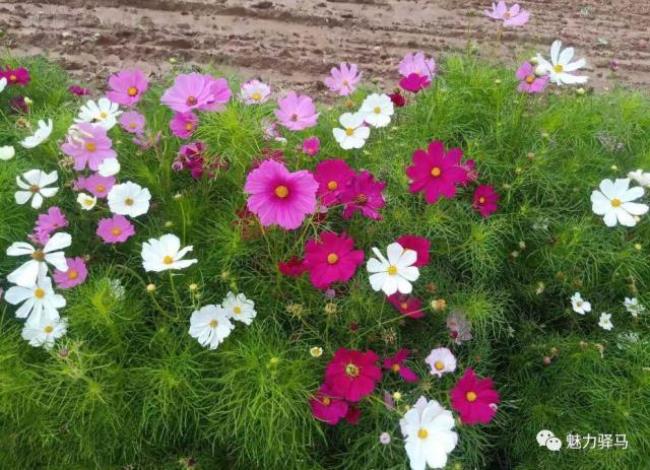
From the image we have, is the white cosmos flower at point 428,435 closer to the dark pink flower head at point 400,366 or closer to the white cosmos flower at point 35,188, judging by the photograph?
the dark pink flower head at point 400,366

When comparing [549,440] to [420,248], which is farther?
[549,440]

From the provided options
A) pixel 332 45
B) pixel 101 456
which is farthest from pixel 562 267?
pixel 332 45

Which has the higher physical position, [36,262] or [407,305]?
[36,262]

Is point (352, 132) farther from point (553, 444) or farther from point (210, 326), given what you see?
point (553, 444)

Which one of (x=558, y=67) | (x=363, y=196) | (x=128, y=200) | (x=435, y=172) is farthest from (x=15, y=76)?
(x=558, y=67)

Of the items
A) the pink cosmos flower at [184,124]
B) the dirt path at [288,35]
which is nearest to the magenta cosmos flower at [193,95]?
the pink cosmos flower at [184,124]

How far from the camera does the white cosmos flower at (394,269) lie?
1348 mm

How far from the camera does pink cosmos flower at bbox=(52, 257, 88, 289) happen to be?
4.75ft

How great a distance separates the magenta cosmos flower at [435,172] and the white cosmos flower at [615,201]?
1.49 feet

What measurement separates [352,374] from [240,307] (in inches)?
13.0

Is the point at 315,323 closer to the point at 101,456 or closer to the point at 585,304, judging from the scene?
the point at 101,456

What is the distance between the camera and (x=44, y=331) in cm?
140

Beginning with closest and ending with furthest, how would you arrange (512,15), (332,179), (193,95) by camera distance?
(332,179), (193,95), (512,15)

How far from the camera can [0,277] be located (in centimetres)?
161
